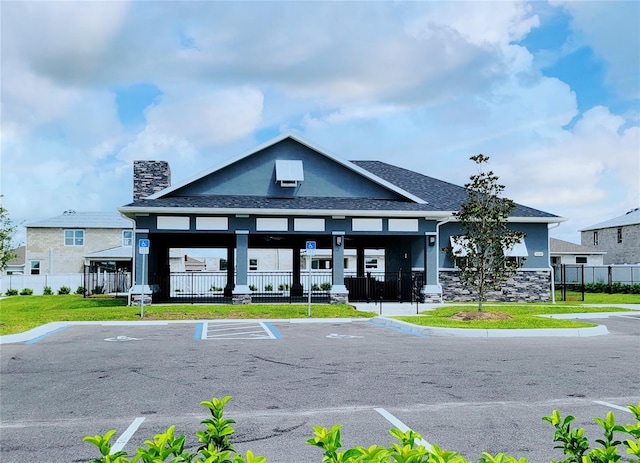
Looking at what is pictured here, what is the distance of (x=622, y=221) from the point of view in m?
51.6

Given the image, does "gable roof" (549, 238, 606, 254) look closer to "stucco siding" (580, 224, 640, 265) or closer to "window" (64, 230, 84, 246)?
"stucco siding" (580, 224, 640, 265)

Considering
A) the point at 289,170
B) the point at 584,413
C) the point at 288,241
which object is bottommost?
the point at 584,413

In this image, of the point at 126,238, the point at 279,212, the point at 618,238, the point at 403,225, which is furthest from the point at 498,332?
the point at 618,238

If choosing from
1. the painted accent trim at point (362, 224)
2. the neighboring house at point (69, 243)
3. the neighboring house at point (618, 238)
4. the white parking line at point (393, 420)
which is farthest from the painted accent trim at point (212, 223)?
the neighboring house at point (618, 238)

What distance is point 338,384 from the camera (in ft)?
31.6

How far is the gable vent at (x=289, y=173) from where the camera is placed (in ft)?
90.1

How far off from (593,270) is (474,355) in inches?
1373

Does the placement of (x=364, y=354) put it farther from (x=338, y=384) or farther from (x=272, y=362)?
(x=338, y=384)

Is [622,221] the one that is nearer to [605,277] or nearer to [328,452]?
[605,277]

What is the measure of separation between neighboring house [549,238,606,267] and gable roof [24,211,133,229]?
35.0 meters

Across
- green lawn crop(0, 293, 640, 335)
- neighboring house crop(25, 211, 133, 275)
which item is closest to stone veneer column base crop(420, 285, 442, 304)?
green lawn crop(0, 293, 640, 335)

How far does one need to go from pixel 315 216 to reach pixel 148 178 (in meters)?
9.16

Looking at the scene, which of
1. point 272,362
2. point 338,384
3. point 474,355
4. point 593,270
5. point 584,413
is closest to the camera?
point 584,413

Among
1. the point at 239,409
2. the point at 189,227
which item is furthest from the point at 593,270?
the point at 239,409
